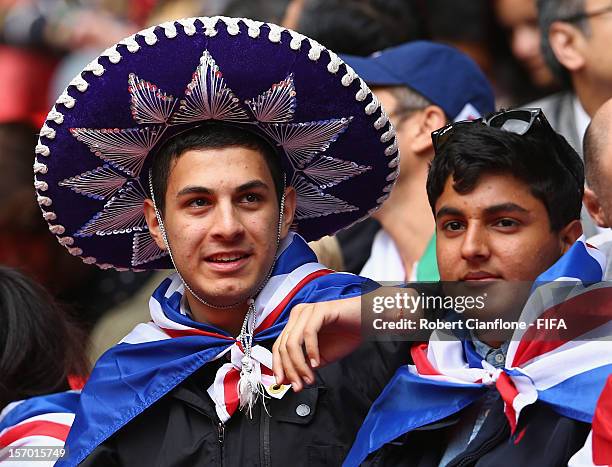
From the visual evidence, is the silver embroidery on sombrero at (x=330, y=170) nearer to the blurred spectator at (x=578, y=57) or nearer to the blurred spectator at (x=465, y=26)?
the blurred spectator at (x=578, y=57)

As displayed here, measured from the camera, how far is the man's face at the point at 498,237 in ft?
11.0

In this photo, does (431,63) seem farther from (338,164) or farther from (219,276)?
(219,276)

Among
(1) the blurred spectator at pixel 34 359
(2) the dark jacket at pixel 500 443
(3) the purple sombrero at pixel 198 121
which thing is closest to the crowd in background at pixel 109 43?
(1) the blurred spectator at pixel 34 359

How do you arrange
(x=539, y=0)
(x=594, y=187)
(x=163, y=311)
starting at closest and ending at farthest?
(x=594, y=187) → (x=163, y=311) → (x=539, y=0)

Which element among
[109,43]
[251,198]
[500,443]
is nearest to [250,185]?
[251,198]

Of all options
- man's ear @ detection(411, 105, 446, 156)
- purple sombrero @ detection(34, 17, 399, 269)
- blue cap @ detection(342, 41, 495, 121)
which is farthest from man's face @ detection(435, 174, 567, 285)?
blue cap @ detection(342, 41, 495, 121)

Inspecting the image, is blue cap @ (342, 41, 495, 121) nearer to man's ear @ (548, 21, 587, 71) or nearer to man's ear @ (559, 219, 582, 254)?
man's ear @ (548, 21, 587, 71)

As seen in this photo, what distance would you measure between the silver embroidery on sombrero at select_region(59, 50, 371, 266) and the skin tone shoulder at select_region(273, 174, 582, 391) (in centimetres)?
44

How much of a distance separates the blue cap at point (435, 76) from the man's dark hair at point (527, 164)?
4.55ft

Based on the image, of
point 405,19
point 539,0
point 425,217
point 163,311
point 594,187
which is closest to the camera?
point 594,187

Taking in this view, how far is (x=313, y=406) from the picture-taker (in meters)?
3.54

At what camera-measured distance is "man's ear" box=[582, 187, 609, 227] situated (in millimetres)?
3439

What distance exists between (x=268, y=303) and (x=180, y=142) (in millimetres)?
503

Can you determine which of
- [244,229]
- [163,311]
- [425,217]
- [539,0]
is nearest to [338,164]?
[244,229]
